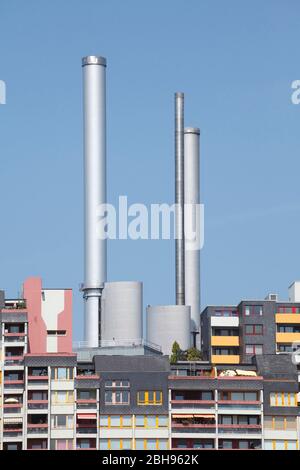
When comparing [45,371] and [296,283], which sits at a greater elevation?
[296,283]

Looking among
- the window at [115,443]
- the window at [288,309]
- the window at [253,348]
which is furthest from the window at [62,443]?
the window at [288,309]

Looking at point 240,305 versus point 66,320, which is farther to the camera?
point 240,305

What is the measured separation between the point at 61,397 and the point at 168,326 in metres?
51.1

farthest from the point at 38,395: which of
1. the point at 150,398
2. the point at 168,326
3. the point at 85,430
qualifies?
the point at 168,326

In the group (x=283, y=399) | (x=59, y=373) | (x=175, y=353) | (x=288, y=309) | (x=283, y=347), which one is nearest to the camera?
(x=59, y=373)

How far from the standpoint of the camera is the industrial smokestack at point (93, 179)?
185 meters

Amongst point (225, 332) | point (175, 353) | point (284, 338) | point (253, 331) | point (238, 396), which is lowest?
point (238, 396)

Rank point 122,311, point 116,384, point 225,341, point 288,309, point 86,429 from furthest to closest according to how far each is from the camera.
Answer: point 122,311
point 225,341
point 288,309
point 116,384
point 86,429

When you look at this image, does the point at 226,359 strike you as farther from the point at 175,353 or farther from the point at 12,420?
the point at 12,420

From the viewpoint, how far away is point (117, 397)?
128500mm
